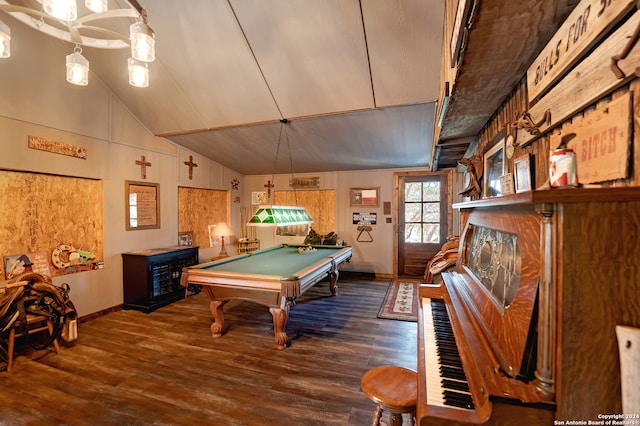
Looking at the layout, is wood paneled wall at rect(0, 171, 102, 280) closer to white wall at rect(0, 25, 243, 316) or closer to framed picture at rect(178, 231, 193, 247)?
white wall at rect(0, 25, 243, 316)

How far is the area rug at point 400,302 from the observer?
3.52 meters

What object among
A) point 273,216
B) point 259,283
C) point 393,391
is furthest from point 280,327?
point 393,391

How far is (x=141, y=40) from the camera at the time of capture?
1742 millimetres

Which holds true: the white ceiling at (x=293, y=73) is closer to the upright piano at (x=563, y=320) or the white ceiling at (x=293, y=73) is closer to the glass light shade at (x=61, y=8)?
the glass light shade at (x=61, y=8)

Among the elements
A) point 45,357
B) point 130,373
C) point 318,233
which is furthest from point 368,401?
point 318,233

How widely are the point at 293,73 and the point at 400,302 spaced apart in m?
3.42

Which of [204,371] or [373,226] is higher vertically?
[373,226]

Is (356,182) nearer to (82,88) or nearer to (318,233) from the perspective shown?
(318,233)

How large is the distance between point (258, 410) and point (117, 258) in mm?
3215

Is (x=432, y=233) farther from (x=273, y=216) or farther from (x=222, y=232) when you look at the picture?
(x=222, y=232)

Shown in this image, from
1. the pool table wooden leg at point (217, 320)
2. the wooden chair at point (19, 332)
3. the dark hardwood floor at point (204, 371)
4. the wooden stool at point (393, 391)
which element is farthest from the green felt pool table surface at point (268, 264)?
the wooden chair at point (19, 332)

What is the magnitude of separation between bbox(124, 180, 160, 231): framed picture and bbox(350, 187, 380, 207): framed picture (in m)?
3.65

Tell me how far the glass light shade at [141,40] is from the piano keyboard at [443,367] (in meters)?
2.30

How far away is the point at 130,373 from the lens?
2.34 meters
